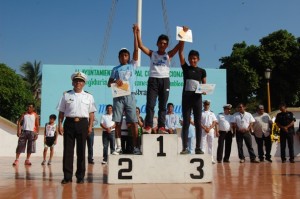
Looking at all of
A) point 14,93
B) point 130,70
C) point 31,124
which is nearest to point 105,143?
point 31,124

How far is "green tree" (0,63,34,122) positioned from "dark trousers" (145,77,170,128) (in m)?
37.3

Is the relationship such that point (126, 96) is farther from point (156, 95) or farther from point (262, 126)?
point (262, 126)

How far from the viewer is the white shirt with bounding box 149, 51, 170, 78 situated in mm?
6387

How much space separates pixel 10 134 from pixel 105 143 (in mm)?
5191

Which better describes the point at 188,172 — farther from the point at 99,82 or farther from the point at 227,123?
the point at 99,82

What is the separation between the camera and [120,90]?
20.6ft

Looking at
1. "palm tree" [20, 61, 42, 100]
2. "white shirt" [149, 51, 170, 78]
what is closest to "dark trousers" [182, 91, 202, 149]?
"white shirt" [149, 51, 170, 78]

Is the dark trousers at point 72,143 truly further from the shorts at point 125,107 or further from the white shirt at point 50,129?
the white shirt at point 50,129

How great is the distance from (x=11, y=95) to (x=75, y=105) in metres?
37.5

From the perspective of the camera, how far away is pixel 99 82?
14.1 m

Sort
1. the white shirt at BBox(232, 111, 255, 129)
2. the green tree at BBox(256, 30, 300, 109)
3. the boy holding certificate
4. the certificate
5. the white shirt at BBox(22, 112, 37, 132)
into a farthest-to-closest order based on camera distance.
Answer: the green tree at BBox(256, 30, 300, 109), the white shirt at BBox(232, 111, 255, 129), the white shirt at BBox(22, 112, 37, 132), the boy holding certificate, the certificate

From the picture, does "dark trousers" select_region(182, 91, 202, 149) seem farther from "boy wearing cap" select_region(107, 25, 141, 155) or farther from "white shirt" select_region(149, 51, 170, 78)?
"boy wearing cap" select_region(107, 25, 141, 155)

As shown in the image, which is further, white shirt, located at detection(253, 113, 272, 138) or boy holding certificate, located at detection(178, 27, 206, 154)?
white shirt, located at detection(253, 113, 272, 138)

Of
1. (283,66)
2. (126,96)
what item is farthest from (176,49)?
(283,66)
